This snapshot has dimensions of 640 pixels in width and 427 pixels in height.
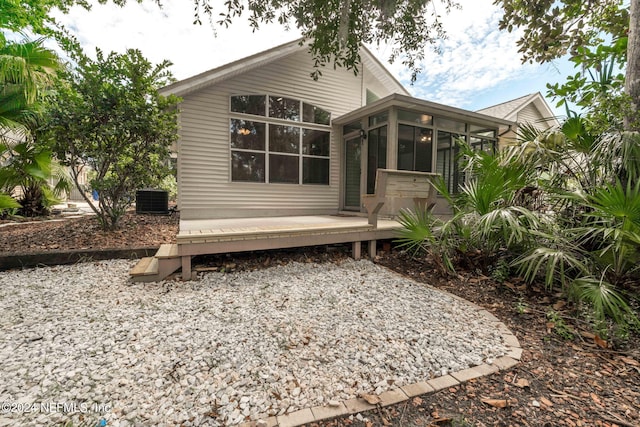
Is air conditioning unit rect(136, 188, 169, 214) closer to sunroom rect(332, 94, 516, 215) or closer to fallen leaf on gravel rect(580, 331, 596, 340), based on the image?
sunroom rect(332, 94, 516, 215)

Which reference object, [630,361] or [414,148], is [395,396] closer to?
[630,361]

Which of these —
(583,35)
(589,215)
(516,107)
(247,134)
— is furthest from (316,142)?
(516,107)

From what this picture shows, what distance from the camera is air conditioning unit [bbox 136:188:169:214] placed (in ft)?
26.0

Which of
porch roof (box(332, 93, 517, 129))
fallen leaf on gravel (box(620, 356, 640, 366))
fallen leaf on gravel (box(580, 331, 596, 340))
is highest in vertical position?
porch roof (box(332, 93, 517, 129))

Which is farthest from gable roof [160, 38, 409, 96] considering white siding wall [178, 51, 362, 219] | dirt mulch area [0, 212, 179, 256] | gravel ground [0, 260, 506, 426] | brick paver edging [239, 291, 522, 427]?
brick paver edging [239, 291, 522, 427]

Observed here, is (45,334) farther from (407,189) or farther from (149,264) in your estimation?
(407,189)

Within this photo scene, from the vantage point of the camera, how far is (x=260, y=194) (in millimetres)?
6578

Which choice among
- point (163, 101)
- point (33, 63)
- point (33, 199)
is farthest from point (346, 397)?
point (33, 199)

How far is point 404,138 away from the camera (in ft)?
20.1

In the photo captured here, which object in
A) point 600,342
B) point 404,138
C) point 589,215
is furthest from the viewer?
point 404,138

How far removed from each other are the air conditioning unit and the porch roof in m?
5.60

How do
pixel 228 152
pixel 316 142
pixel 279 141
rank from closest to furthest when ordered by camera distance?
pixel 228 152, pixel 279 141, pixel 316 142

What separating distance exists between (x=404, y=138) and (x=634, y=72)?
363cm

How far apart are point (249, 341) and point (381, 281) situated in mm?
1876
